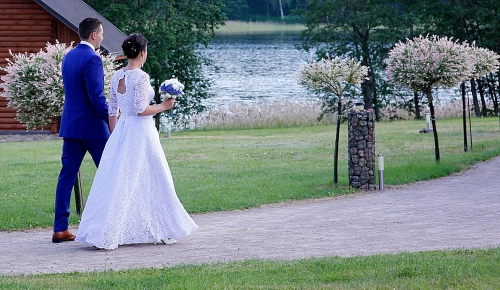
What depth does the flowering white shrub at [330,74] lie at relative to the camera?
1316cm

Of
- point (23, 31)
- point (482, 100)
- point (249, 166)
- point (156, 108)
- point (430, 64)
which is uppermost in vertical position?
point (23, 31)

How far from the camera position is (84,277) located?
23.1 ft

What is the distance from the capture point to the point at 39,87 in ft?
35.3

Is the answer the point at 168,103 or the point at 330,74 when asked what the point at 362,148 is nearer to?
the point at 330,74

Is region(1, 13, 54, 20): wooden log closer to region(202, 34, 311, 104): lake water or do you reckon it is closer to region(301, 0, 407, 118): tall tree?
region(202, 34, 311, 104): lake water

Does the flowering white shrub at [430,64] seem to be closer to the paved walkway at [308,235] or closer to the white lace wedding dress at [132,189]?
the paved walkway at [308,235]

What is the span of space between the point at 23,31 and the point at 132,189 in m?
19.1

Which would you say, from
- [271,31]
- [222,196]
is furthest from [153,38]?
[271,31]

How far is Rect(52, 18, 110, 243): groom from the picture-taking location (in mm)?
8859

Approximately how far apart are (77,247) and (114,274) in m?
1.70

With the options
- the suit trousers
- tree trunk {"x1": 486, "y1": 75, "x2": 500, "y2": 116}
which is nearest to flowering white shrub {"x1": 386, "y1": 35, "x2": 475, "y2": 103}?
the suit trousers

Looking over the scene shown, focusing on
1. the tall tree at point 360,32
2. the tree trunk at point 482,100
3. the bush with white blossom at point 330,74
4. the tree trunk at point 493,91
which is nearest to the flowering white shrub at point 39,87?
the bush with white blossom at point 330,74

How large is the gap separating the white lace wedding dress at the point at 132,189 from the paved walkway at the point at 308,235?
173 mm

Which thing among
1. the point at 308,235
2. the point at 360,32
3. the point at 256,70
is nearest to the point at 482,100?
the point at 360,32
